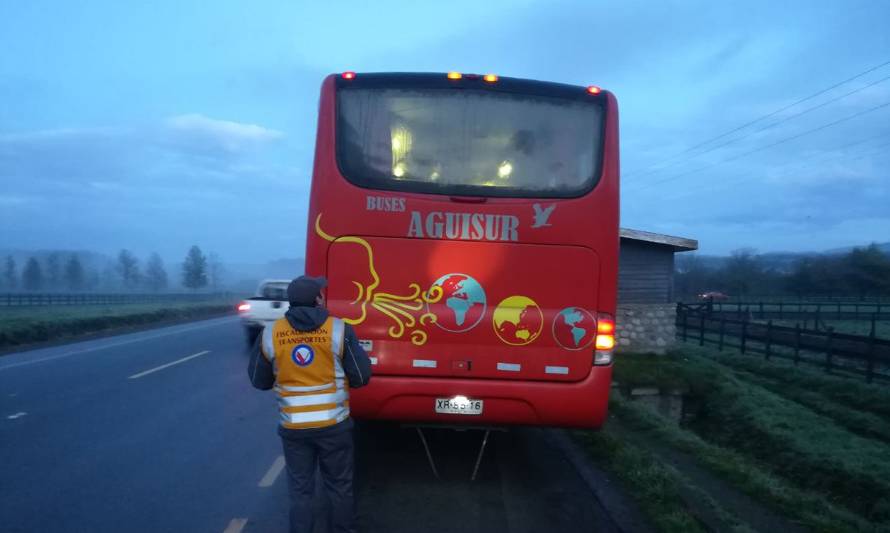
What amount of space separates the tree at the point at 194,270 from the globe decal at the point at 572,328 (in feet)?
257

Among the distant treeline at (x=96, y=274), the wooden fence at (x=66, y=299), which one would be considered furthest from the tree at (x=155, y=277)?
the wooden fence at (x=66, y=299)

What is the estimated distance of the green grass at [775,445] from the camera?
6.93 metres

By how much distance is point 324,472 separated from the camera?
452 cm

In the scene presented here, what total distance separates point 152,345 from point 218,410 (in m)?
11.5

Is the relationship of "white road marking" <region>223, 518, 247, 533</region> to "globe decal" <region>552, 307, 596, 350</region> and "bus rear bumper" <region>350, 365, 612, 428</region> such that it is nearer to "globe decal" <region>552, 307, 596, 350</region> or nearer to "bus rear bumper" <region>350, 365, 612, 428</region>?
"bus rear bumper" <region>350, 365, 612, 428</region>

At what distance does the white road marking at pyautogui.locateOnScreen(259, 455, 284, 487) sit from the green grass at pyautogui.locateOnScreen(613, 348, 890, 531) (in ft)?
15.2

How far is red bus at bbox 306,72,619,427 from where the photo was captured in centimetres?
587

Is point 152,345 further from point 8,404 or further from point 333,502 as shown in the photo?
point 333,502

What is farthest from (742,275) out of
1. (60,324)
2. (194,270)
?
(194,270)

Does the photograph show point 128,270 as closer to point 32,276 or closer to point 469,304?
point 32,276

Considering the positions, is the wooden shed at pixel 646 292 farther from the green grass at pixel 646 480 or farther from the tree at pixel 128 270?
the tree at pixel 128 270

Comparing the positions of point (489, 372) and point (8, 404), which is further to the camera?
point (8, 404)

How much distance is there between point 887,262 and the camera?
36.3m

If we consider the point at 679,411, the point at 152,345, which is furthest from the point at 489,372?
the point at 152,345
